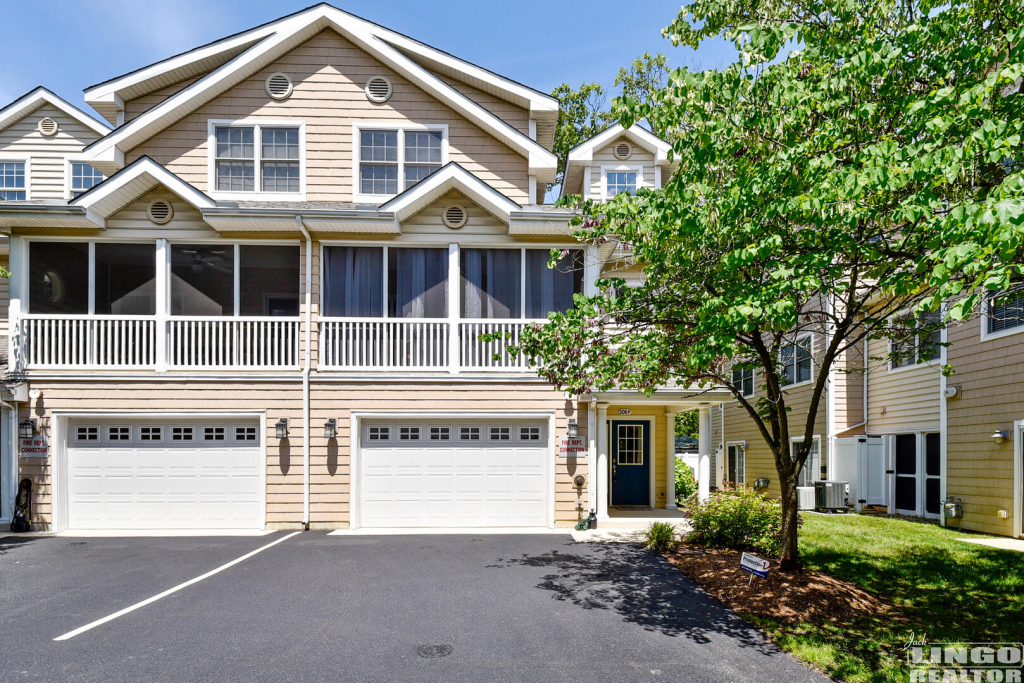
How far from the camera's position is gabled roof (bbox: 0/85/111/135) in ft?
47.7

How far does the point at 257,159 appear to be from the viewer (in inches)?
501

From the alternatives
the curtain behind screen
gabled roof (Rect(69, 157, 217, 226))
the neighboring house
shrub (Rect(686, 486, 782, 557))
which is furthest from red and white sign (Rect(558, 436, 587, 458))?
gabled roof (Rect(69, 157, 217, 226))

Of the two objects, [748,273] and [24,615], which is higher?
[748,273]

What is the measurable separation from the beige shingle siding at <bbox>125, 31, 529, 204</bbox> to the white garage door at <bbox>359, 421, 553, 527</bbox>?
15.5 feet

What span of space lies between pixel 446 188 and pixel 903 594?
9357 millimetres

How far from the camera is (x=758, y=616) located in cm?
664

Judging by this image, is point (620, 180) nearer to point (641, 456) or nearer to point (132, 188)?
point (641, 456)

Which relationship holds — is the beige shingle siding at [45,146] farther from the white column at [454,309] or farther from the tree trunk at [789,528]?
the tree trunk at [789,528]

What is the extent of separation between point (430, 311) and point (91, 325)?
6123 millimetres

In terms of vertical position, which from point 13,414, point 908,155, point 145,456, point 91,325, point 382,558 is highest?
point 908,155

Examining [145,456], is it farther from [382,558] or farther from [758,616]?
[758,616]

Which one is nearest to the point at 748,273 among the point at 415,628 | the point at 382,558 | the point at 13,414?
the point at 415,628

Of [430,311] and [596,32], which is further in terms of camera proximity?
[430,311]

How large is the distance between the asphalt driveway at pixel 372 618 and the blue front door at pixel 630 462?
5.28m
